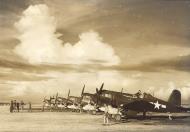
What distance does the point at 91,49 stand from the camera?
588cm

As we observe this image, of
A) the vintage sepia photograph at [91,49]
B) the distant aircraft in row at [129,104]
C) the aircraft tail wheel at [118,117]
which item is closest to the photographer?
the vintage sepia photograph at [91,49]

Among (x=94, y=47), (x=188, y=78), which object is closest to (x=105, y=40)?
(x=94, y=47)

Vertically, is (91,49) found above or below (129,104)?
above

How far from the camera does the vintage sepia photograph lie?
5656 millimetres

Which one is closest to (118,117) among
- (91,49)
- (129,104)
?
(129,104)

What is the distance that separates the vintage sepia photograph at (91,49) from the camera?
5.66 meters

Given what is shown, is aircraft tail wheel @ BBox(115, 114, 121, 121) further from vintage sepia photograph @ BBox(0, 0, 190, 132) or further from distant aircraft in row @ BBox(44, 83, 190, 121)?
vintage sepia photograph @ BBox(0, 0, 190, 132)

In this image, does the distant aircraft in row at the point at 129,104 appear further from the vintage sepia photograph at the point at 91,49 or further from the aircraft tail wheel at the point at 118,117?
the vintage sepia photograph at the point at 91,49

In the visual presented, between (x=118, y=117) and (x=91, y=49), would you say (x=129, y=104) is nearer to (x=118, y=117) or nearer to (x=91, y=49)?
(x=118, y=117)

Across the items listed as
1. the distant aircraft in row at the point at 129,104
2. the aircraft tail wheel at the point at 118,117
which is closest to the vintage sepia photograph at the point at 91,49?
the distant aircraft in row at the point at 129,104

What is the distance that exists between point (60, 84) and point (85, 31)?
0.95 metres

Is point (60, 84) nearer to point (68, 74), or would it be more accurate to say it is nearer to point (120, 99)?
point (68, 74)

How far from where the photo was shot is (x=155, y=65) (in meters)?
5.99

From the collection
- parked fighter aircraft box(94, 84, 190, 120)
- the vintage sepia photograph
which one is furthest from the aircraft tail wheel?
the vintage sepia photograph
